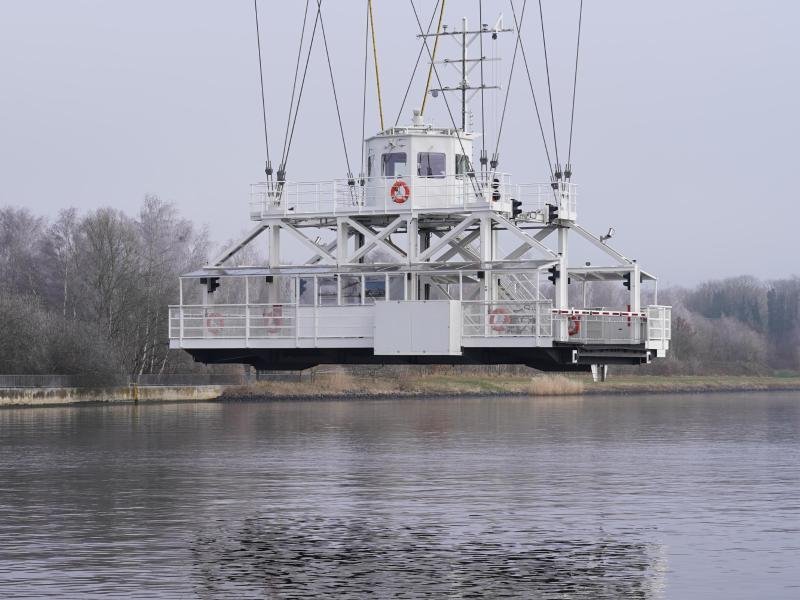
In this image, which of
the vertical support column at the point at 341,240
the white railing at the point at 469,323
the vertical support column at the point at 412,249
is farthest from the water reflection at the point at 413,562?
the vertical support column at the point at 341,240

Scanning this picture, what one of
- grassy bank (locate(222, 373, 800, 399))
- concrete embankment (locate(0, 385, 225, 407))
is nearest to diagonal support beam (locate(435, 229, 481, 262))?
concrete embankment (locate(0, 385, 225, 407))

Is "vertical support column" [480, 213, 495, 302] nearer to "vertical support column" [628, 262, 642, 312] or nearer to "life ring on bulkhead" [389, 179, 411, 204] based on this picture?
"life ring on bulkhead" [389, 179, 411, 204]

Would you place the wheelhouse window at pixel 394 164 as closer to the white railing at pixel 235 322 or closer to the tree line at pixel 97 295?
the white railing at pixel 235 322

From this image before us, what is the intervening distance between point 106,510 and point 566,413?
54008 mm

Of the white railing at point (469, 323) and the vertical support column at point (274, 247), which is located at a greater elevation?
the vertical support column at point (274, 247)

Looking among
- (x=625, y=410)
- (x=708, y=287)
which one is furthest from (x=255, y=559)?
(x=708, y=287)

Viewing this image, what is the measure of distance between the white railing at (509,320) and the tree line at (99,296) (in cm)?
5366

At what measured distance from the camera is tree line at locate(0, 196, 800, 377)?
281 ft

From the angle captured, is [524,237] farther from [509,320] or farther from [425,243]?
[425,243]

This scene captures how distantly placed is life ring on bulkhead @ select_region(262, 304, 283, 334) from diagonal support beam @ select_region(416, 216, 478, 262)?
3152 mm

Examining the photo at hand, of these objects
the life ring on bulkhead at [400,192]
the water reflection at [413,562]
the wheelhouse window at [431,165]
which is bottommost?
the water reflection at [413,562]

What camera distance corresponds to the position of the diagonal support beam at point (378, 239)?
119 ft

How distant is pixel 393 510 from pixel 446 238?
8.51 metres

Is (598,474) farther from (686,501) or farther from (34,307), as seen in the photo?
(34,307)
